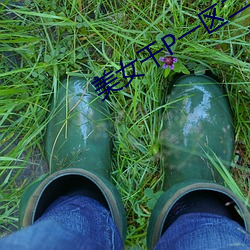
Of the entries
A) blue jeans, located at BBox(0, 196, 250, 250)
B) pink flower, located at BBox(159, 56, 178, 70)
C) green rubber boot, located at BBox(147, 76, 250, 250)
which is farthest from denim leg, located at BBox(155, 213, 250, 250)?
pink flower, located at BBox(159, 56, 178, 70)

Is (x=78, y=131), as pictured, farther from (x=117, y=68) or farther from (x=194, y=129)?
(x=194, y=129)

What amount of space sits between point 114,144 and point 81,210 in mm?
385

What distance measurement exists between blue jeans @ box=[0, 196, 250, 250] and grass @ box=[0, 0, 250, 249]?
0.92 feet

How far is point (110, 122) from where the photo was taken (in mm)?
1381

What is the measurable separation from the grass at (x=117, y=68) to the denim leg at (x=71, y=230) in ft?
0.90

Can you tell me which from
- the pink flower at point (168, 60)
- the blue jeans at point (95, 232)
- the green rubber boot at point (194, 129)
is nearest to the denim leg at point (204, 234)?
the blue jeans at point (95, 232)

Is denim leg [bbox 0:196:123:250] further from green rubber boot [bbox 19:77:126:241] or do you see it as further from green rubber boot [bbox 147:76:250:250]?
green rubber boot [bbox 147:76:250:250]

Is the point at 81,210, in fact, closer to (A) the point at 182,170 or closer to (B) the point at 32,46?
(A) the point at 182,170

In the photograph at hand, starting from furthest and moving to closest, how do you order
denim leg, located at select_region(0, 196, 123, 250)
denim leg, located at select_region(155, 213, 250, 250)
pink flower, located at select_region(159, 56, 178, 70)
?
pink flower, located at select_region(159, 56, 178, 70) → denim leg, located at select_region(155, 213, 250, 250) → denim leg, located at select_region(0, 196, 123, 250)

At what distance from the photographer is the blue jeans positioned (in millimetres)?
807

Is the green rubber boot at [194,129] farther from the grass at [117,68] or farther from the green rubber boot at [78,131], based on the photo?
the green rubber boot at [78,131]

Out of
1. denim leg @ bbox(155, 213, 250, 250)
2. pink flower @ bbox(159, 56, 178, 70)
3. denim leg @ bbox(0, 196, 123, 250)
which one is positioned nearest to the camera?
denim leg @ bbox(0, 196, 123, 250)

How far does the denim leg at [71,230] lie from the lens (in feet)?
2.59

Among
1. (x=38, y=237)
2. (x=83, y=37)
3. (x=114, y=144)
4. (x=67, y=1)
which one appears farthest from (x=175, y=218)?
(x=67, y=1)
